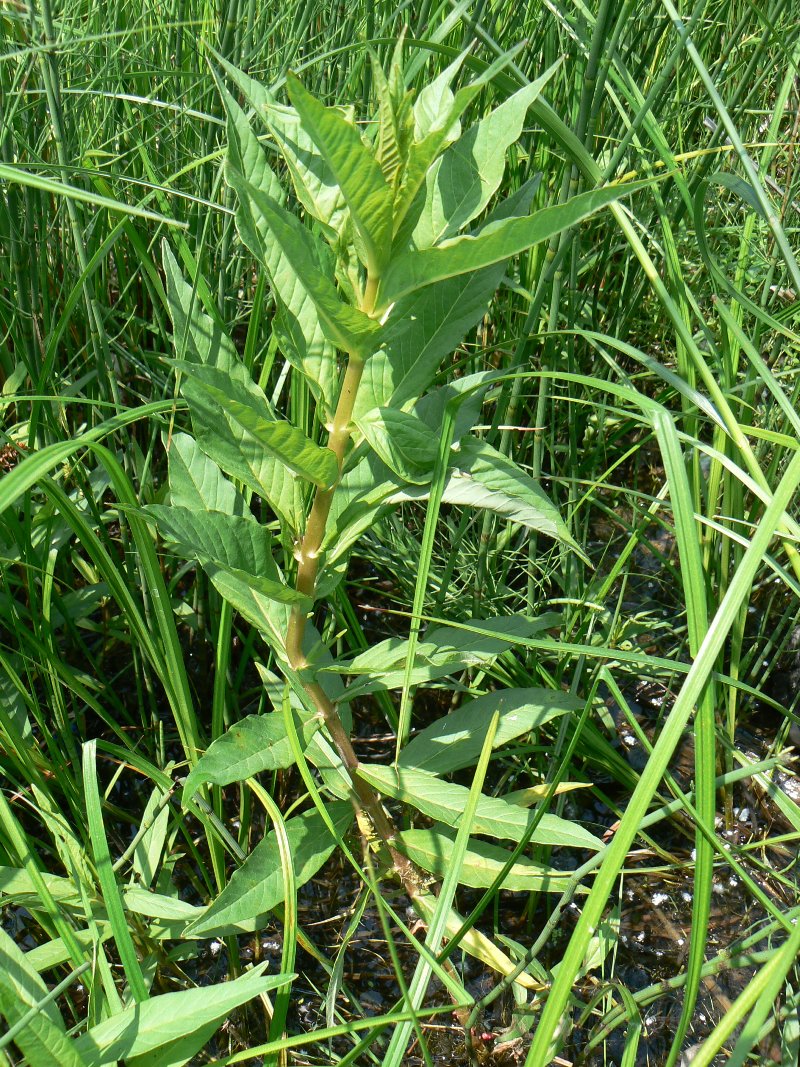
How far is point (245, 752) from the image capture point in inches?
35.1

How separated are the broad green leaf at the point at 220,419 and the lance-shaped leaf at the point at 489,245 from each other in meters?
0.22

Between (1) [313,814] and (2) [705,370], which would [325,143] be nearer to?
(2) [705,370]

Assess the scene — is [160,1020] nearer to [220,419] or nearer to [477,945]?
[477,945]

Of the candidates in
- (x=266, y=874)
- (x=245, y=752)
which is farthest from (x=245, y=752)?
(x=266, y=874)

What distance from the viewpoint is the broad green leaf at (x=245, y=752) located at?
32.9 inches

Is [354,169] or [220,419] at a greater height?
[354,169]

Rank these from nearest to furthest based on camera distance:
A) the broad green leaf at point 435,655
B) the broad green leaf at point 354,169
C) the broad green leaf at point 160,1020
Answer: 1. the broad green leaf at point 354,169
2. the broad green leaf at point 160,1020
3. the broad green leaf at point 435,655

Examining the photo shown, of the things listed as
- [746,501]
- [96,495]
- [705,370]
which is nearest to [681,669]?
[705,370]

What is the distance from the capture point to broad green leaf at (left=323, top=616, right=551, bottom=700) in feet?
3.19

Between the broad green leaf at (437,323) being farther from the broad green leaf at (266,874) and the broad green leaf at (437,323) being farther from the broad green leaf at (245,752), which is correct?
the broad green leaf at (266,874)

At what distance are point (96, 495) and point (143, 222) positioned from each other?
0.49 metres

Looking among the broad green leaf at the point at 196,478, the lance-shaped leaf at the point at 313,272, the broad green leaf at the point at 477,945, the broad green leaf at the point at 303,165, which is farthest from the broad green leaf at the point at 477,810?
the broad green leaf at the point at 303,165

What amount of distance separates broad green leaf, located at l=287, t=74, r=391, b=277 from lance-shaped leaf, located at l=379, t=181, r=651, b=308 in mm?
28

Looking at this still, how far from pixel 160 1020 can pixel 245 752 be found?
0.79 feet
